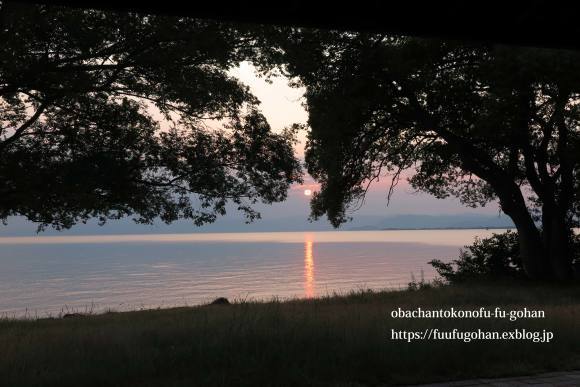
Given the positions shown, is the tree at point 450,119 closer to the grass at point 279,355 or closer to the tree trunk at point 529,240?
the tree trunk at point 529,240

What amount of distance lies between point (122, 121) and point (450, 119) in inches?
572

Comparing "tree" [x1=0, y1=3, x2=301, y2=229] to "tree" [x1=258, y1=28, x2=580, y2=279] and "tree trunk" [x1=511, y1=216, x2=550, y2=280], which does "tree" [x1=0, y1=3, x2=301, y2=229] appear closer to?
"tree" [x1=258, y1=28, x2=580, y2=279]

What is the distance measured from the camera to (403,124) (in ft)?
77.7

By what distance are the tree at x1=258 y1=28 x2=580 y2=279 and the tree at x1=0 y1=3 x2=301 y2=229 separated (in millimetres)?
4779

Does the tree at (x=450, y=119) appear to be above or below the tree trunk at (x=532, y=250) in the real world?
above

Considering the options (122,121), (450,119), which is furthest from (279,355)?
(450,119)

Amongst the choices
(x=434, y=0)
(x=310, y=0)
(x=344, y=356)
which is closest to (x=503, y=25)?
(x=434, y=0)

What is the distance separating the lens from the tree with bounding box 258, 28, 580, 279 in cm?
1975

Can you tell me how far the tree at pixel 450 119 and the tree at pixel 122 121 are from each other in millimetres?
4779

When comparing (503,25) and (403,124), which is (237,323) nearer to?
(503,25)

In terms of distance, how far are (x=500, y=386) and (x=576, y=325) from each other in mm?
4463

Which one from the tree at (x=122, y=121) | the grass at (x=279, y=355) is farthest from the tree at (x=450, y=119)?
the grass at (x=279, y=355)

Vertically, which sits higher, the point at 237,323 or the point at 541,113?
the point at 541,113

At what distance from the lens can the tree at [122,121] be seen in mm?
12258
